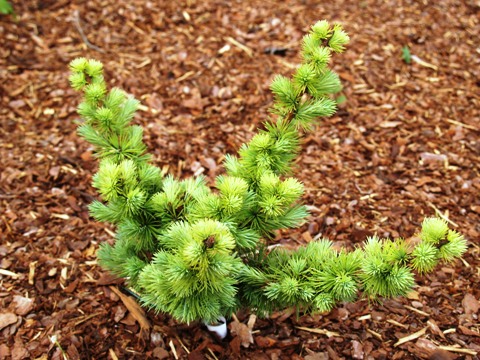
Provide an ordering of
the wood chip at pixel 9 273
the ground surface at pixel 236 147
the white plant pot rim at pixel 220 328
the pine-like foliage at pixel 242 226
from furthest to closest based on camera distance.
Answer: the wood chip at pixel 9 273 < the ground surface at pixel 236 147 < the white plant pot rim at pixel 220 328 < the pine-like foliage at pixel 242 226

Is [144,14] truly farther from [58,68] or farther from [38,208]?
[38,208]

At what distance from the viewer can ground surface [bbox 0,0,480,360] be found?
7.57 ft

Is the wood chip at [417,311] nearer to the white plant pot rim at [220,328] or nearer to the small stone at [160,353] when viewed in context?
the white plant pot rim at [220,328]

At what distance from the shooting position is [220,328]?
221 centimetres

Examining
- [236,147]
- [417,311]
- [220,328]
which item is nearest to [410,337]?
[417,311]

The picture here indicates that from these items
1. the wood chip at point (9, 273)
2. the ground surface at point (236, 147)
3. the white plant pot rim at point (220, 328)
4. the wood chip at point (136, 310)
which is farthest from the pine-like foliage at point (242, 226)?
the wood chip at point (9, 273)

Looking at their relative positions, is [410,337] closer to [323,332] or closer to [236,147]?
[323,332]

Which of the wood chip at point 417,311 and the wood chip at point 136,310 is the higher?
the wood chip at point 417,311

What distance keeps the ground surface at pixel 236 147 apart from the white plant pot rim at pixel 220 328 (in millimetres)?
41

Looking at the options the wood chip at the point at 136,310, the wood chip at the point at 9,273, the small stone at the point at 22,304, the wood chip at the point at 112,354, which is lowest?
the wood chip at the point at 9,273

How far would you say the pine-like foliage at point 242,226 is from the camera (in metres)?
1.54

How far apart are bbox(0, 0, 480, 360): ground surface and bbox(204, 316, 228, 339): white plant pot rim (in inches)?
1.6

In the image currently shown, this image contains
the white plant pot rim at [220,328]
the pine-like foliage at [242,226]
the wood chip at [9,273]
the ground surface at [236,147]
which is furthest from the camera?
the wood chip at [9,273]

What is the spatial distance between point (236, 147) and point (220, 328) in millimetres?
1339
